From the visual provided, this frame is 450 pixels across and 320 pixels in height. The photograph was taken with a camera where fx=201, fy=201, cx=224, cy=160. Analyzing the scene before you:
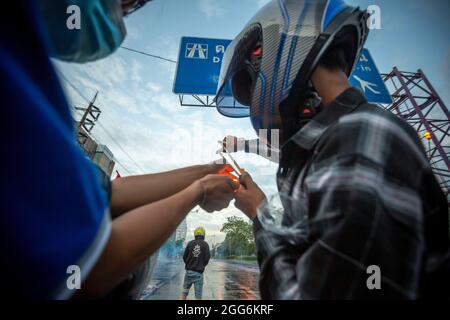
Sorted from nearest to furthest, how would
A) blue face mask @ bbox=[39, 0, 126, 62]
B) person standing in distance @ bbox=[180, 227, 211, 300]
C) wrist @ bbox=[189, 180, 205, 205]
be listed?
blue face mask @ bbox=[39, 0, 126, 62], wrist @ bbox=[189, 180, 205, 205], person standing in distance @ bbox=[180, 227, 211, 300]

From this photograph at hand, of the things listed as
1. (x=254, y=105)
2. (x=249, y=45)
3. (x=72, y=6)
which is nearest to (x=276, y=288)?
(x=254, y=105)

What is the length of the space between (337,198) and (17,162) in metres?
0.79

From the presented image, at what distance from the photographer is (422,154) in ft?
2.40

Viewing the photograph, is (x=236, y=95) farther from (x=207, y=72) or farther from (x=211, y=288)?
(x=211, y=288)

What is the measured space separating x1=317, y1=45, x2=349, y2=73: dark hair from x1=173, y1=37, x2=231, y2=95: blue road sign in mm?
2690

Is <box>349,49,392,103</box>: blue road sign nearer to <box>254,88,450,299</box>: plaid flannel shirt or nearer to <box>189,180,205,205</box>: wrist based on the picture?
<box>254,88,450,299</box>: plaid flannel shirt

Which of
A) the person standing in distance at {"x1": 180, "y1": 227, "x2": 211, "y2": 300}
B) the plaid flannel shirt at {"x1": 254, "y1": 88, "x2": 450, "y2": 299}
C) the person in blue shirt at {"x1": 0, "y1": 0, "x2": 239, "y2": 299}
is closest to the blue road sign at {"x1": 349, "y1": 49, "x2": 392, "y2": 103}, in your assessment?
the plaid flannel shirt at {"x1": 254, "y1": 88, "x2": 450, "y2": 299}

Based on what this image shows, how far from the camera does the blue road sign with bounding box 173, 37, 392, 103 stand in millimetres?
3717

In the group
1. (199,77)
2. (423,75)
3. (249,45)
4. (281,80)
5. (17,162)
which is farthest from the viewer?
(423,75)

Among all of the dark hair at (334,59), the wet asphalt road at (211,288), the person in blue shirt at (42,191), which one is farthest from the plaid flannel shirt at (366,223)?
the wet asphalt road at (211,288)

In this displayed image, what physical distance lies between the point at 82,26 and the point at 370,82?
16.0ft

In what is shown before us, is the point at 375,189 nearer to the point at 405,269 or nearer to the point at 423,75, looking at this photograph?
the point at 405,269

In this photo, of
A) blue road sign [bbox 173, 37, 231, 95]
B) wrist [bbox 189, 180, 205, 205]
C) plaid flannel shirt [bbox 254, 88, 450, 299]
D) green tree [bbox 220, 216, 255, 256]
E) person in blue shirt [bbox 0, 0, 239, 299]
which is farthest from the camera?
green tree [bbox 220, 216, 255, 256]

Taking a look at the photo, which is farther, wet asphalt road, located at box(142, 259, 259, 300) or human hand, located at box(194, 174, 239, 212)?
wet asphalt road, located at box(142, 259, 259, 300)
